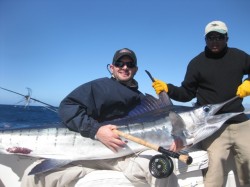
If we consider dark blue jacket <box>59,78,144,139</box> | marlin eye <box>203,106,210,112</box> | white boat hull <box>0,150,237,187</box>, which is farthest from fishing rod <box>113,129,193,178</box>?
marlin eye <box>203,106,210,112</box>

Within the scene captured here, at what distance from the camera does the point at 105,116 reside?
11.2 ft

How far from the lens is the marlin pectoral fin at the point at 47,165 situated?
2.93 metres

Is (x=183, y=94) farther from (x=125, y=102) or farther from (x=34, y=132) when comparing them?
(x=34, y=132)

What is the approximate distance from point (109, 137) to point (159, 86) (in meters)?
1.11

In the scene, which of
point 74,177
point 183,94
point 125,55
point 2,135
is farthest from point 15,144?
point 183,94

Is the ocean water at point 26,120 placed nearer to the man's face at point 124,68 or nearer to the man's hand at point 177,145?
the man's face at point 124,68

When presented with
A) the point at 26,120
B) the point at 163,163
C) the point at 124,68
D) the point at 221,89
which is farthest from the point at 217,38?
the point at 26,120

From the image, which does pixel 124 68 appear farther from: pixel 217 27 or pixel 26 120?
pixel 26 120

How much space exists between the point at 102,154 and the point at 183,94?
1448 millimetres

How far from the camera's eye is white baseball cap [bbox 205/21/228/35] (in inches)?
138

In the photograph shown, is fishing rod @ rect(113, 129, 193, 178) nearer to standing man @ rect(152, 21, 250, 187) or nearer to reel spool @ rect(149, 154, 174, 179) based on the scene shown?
reel spool @ rect(149, 154, 174, 179)

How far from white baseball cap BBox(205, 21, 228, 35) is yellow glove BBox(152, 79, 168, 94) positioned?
2.69 feet

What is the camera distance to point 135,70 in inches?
145

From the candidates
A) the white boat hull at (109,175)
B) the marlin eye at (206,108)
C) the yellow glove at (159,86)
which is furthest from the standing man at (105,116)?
the marlin eye at (206,108)
